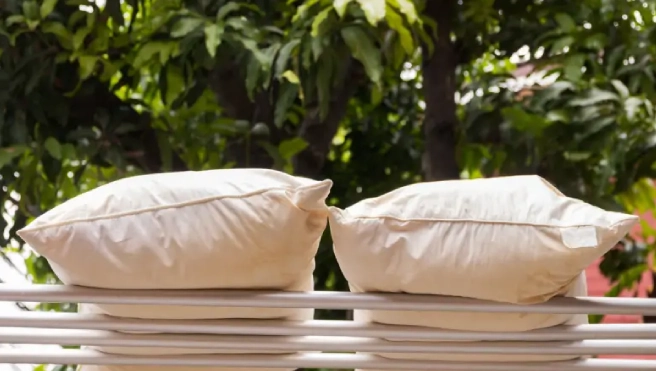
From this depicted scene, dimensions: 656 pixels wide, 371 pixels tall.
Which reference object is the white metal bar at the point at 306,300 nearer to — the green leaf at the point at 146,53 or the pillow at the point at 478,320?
the pillow at the point at 478,320

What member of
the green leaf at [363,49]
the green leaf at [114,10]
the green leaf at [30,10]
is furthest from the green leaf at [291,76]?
the green leaf at [30,10]

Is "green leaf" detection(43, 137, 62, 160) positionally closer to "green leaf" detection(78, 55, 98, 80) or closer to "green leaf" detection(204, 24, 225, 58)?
"green leaf" detection(78, 55, 98, 80)

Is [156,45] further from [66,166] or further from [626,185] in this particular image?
[626,185]

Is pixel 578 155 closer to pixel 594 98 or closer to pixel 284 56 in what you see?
pixel 594 98

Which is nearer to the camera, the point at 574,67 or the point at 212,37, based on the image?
the point at 212,37

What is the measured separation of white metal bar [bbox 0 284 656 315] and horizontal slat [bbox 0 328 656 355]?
0.04 m

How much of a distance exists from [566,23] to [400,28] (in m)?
0.45

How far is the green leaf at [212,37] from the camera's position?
1.28 m

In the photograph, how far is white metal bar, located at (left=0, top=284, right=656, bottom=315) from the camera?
2.89 feet

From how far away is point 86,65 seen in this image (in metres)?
1.39

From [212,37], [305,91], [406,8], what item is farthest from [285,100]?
[406,8]

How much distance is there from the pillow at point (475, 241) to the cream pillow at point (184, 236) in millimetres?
65

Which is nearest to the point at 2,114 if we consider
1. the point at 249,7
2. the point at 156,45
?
the point at 156,45

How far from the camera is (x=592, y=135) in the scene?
146 cm
